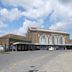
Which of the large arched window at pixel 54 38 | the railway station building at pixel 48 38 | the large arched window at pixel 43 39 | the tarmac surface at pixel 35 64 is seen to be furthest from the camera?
the large arched window at pixel 54 38

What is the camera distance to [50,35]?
16262 cm

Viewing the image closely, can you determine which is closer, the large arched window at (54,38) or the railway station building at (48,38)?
the railway station building at (48,38)

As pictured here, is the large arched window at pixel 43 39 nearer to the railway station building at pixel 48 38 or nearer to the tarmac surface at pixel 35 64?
the railway station building at pixel 48 38

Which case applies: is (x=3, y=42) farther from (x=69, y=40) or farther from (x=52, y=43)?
(x=69, y=40)

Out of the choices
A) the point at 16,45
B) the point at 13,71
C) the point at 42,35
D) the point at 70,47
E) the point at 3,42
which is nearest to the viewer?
the point at 13,71

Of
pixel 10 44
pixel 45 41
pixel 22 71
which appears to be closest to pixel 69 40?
pixel 45 41

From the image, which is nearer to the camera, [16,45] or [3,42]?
[16,45]

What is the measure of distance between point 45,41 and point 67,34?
20.7 m

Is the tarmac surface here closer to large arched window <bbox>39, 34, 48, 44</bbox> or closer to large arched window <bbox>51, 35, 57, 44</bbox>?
large arched window <bbox>39, 34, 48, 44</bbox>

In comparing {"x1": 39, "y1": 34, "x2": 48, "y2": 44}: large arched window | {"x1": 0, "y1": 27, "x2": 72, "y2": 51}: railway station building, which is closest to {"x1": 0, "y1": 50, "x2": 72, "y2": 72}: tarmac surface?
{"x1": 0, "y1": 27, "x2": 72, "y2": 51}: railway station building

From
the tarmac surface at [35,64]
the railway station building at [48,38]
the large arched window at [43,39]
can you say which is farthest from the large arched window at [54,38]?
the tarmac surface at [35,64]

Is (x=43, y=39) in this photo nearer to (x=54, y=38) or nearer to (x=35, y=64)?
(x=54, y=38)

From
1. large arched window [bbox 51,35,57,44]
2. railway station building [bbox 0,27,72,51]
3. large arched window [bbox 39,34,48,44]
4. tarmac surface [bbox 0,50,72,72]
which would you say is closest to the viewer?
tarmac surface [bbox 0,50,72,72]

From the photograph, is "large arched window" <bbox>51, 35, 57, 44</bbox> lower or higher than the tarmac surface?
higher
